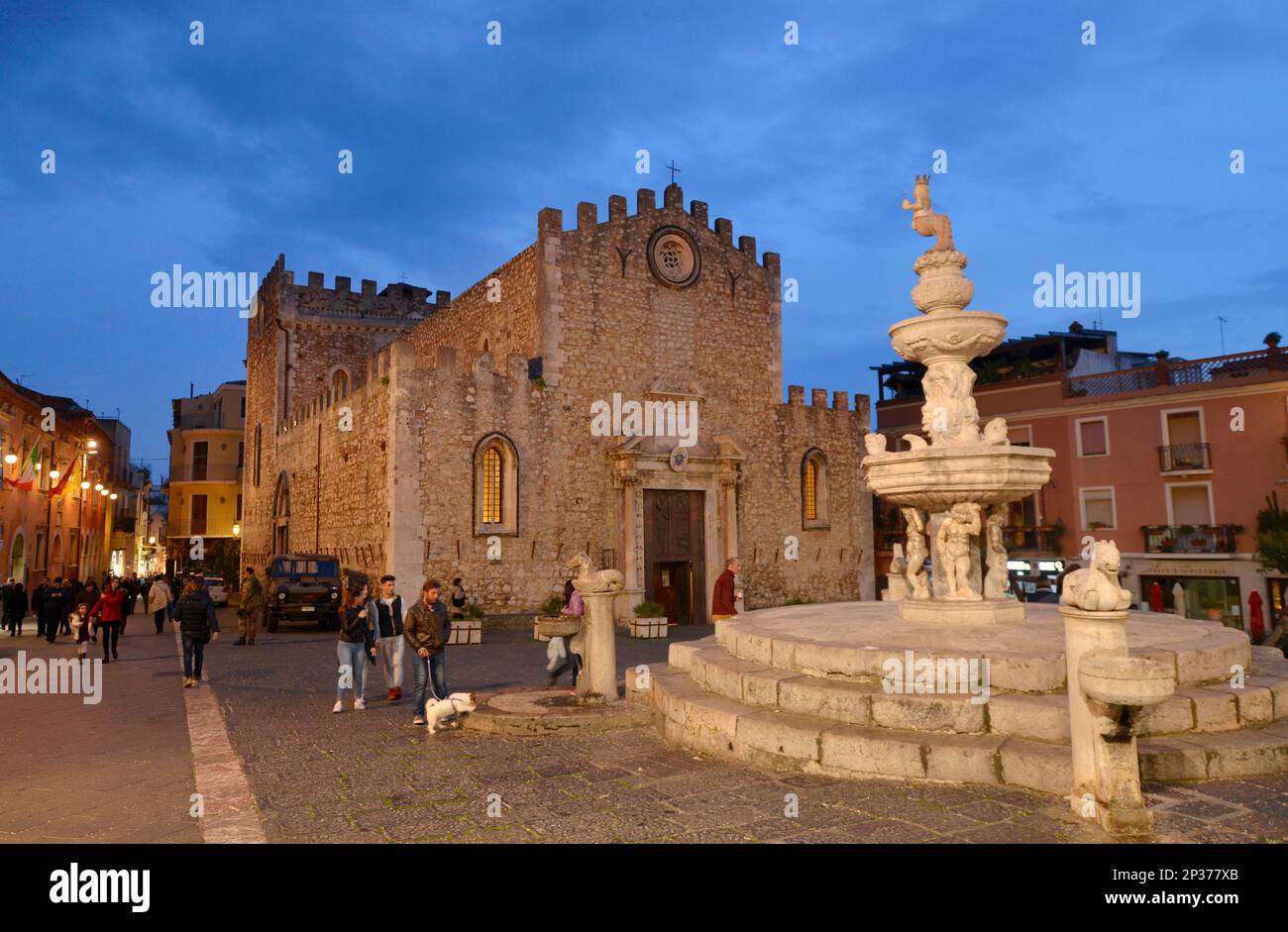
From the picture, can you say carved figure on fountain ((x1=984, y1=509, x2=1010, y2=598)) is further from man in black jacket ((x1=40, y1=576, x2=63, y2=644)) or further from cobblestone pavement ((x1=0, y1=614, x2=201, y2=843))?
man in black jacket ((x1=40, y1=576, x2=63, y2=644))

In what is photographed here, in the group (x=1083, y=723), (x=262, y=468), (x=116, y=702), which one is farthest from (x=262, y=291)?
(x=1083, y=723)

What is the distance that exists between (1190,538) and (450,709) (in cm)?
2643

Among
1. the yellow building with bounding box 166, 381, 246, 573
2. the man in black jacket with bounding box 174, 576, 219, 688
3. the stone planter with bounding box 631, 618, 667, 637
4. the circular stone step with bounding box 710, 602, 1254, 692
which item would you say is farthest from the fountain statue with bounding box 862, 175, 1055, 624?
the yellow building with bounding box 166, 381, 246, 573

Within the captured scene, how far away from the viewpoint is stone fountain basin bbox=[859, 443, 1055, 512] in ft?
25.1

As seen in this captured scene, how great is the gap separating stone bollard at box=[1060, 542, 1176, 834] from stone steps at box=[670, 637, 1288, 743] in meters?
0.84

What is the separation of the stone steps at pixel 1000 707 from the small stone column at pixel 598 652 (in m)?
2.04

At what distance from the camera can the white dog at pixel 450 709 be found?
7949 millimetres

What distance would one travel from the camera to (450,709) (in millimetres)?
7996

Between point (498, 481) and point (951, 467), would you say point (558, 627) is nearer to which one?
point (951, 467)

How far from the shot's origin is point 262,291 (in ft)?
114

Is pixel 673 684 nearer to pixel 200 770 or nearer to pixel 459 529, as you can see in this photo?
pixel 200 770

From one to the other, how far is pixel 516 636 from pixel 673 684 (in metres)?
10.5

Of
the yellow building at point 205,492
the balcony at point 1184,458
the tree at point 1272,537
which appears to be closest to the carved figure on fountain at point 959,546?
the tree at point 1272,537

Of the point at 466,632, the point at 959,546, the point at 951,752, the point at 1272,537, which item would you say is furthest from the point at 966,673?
the point at 1272,537
